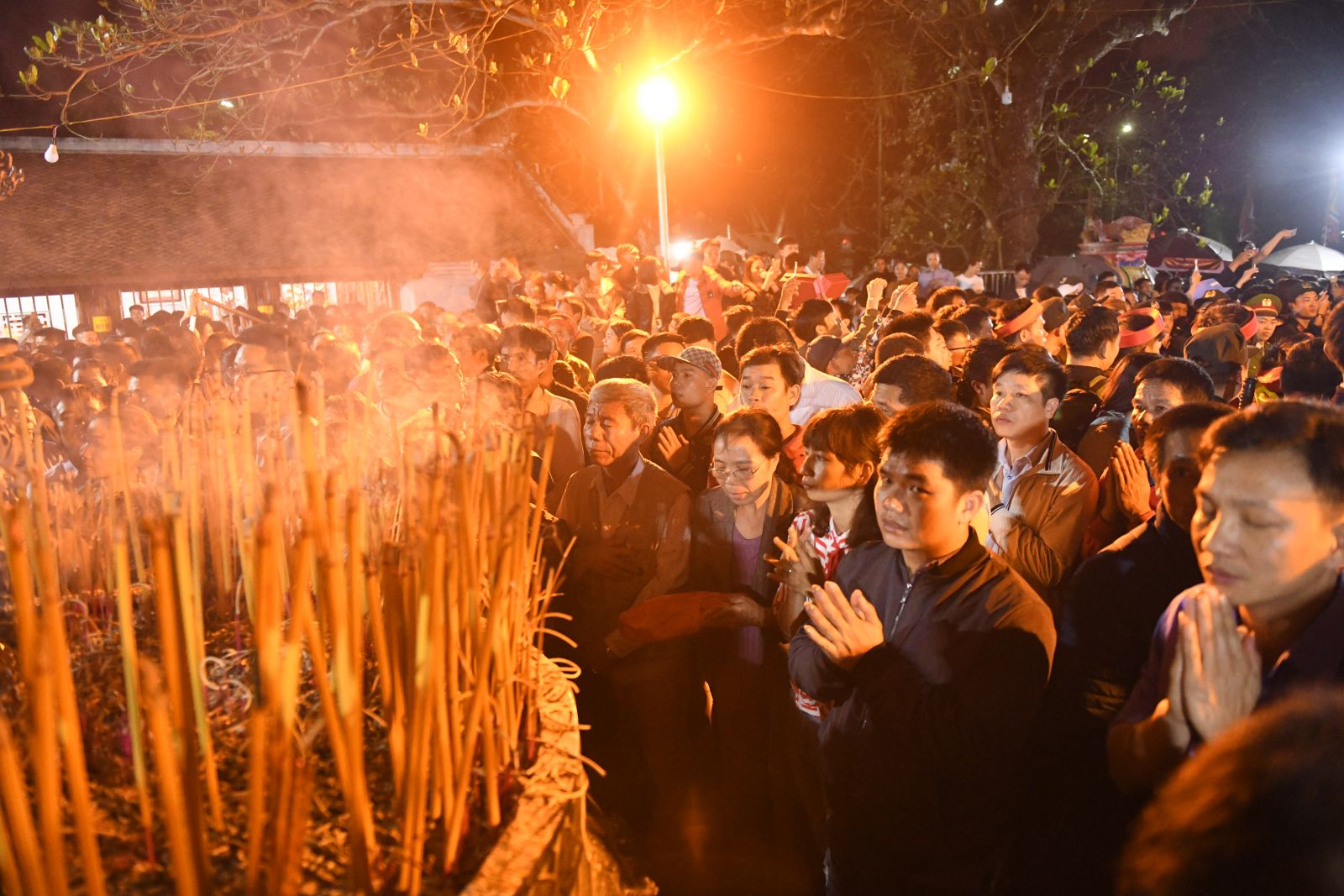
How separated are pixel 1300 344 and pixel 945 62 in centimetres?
1563

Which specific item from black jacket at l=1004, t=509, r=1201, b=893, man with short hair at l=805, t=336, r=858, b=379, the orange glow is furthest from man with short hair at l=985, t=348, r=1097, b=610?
the orange glow

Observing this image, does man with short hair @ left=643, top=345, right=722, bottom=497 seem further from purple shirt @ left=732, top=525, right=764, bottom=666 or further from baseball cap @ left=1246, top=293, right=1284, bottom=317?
baseball cap @ left=1246, top=293, right=1284, bottom=317

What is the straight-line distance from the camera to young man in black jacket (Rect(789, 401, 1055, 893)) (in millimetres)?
1965

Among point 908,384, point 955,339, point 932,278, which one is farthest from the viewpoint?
point 932,278

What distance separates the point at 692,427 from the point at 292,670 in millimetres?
3325

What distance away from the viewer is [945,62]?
18297 millimetres

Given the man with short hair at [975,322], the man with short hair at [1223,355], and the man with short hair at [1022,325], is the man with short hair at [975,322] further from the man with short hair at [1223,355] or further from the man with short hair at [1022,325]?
the man with short hair at [1223,355]

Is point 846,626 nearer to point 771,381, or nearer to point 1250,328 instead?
point 771,381

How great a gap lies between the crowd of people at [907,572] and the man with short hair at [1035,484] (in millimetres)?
12

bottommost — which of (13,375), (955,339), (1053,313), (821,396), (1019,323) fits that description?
(821,396)

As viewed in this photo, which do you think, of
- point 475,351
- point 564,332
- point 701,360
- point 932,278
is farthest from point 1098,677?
point 932,278

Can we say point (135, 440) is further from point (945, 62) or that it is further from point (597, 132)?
point (945, 62)

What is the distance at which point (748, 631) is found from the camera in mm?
3207

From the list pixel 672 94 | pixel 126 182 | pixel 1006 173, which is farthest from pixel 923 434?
pixel 126 182
